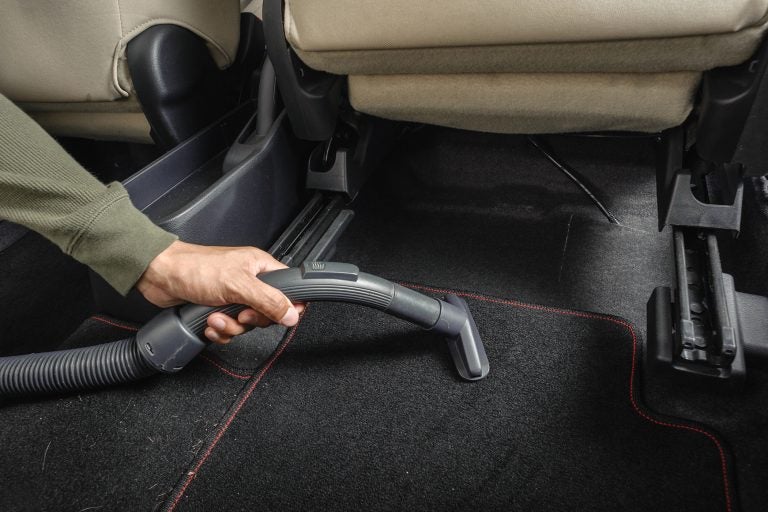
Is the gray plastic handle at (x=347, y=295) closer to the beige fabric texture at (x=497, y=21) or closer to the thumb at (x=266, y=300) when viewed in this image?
the thumb at (x=266, y=300)

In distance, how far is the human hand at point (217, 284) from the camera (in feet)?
2.50

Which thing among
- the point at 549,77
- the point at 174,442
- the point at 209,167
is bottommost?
the point at 174,442

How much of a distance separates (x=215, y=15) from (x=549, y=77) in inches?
29.6

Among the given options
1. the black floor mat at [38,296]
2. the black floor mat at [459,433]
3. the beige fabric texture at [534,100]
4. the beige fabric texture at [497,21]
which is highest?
the beige fabric texture at [497,21]

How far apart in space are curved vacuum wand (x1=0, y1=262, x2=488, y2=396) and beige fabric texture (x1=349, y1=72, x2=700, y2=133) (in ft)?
1.10

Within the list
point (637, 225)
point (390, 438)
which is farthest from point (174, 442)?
point (637, 225)

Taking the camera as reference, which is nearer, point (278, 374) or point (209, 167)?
point (278, 374)

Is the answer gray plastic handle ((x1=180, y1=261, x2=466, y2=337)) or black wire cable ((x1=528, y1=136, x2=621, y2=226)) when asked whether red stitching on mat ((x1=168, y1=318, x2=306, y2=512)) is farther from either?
black wire cable ((x1=528, y1=136, x2=621, y2=226))

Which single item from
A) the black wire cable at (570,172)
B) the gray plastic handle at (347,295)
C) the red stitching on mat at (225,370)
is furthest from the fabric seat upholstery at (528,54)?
the red stitching on mat at (225,370)

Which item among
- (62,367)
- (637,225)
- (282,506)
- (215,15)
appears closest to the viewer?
(282,506)

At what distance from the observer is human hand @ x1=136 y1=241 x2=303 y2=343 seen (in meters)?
0.76

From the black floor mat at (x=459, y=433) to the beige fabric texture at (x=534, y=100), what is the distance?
386 millimetres

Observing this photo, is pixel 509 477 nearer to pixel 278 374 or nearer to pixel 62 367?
pixel 278 374

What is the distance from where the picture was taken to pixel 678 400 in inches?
33.6
